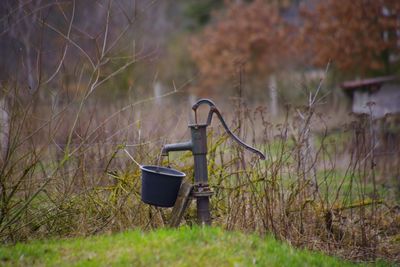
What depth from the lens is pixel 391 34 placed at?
2197 centimetres

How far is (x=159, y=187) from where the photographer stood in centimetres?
574

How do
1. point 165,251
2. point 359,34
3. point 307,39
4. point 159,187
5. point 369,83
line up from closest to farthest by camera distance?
point 165,251
point 159,187
point 369,83
point 359,34
point 307,39

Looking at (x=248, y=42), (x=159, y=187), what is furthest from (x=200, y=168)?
(x=248, y=42)

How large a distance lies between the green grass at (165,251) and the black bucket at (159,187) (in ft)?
1.01

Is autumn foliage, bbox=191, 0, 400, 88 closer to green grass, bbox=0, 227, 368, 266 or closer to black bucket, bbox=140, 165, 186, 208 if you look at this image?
black bucket, bbox=140, 165, 186, 208

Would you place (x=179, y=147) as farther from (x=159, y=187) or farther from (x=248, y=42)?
(x=248, y=42)

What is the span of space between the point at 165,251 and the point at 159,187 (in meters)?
0.77

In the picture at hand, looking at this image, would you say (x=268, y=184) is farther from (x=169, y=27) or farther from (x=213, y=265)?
(x=169, y=27)

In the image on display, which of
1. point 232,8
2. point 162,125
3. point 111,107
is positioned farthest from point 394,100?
point 232,8

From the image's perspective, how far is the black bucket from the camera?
5707 millimetres

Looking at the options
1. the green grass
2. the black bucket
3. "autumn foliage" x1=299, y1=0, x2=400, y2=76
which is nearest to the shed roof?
"autumn foliage" x1=299, y1=0, x2=400, y2=76

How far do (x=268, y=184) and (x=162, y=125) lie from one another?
251 cm

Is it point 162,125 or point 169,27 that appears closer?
point 162,125

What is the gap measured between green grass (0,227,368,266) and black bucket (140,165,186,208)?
31 cm
